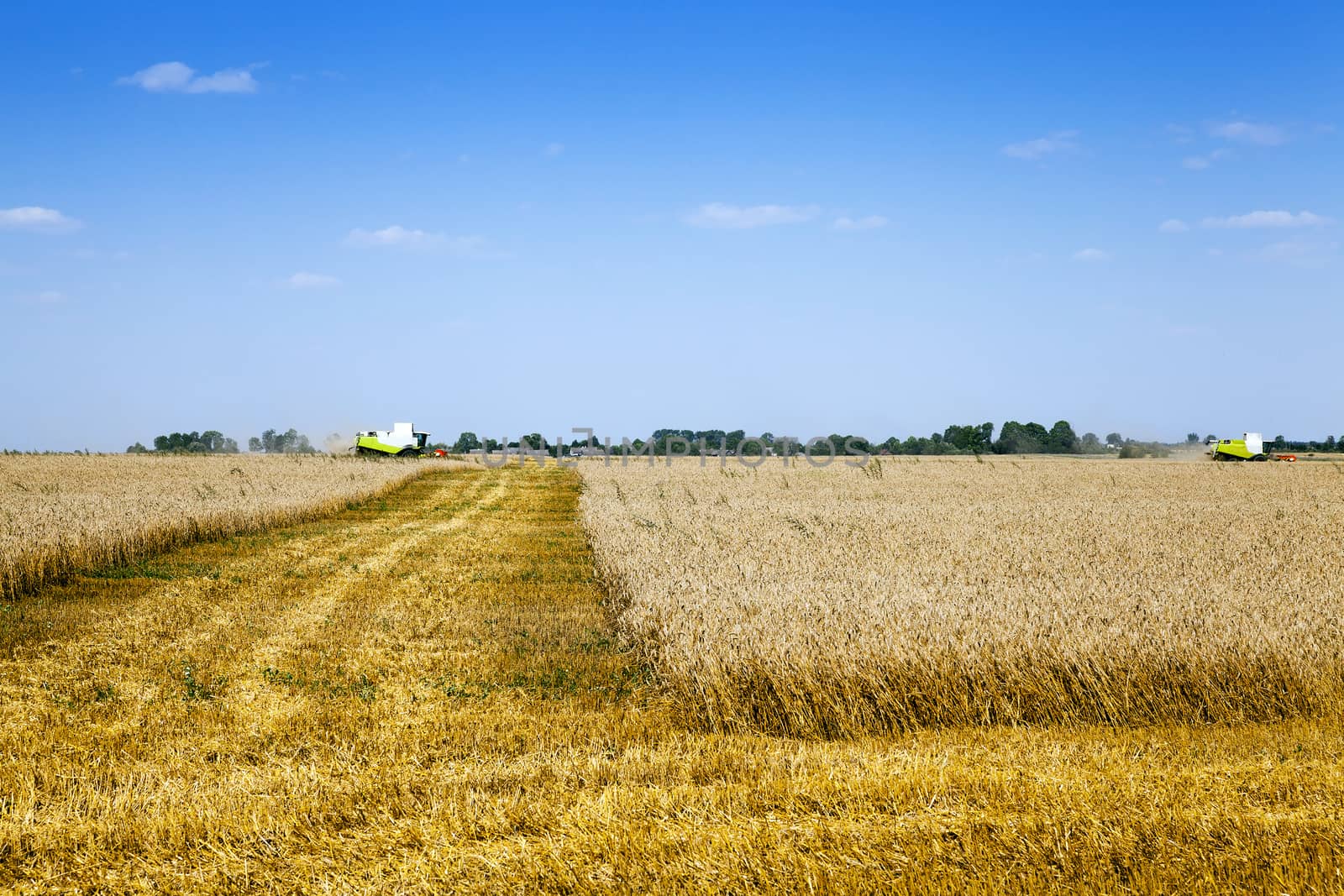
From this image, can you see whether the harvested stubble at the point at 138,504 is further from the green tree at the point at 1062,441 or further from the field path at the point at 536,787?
the green tree at the point at 1062,441

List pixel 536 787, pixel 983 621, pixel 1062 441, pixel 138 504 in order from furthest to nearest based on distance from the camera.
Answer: pixel 1062 441 → pixel 138 504 → pixel 983 621 → pixel 536 787

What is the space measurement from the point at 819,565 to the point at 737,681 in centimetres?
485

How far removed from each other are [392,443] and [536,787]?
59929 mm

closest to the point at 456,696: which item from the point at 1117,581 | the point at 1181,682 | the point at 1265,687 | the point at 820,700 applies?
the point at 820,700

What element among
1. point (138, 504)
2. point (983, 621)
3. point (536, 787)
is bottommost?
point (536, 787)

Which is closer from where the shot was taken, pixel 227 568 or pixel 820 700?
pixel 820 700

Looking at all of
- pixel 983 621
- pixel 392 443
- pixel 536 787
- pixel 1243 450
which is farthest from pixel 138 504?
pixel 1243 450

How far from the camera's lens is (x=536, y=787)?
5.84m

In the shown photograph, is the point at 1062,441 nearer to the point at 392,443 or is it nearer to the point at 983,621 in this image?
the point at 392,443

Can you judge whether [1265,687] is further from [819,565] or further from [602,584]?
[602,584]

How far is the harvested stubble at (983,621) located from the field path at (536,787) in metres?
0.38

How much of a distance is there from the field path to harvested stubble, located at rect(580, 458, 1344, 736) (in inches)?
14.8

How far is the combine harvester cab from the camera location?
62.2 meters

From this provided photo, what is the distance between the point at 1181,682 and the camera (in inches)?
307
